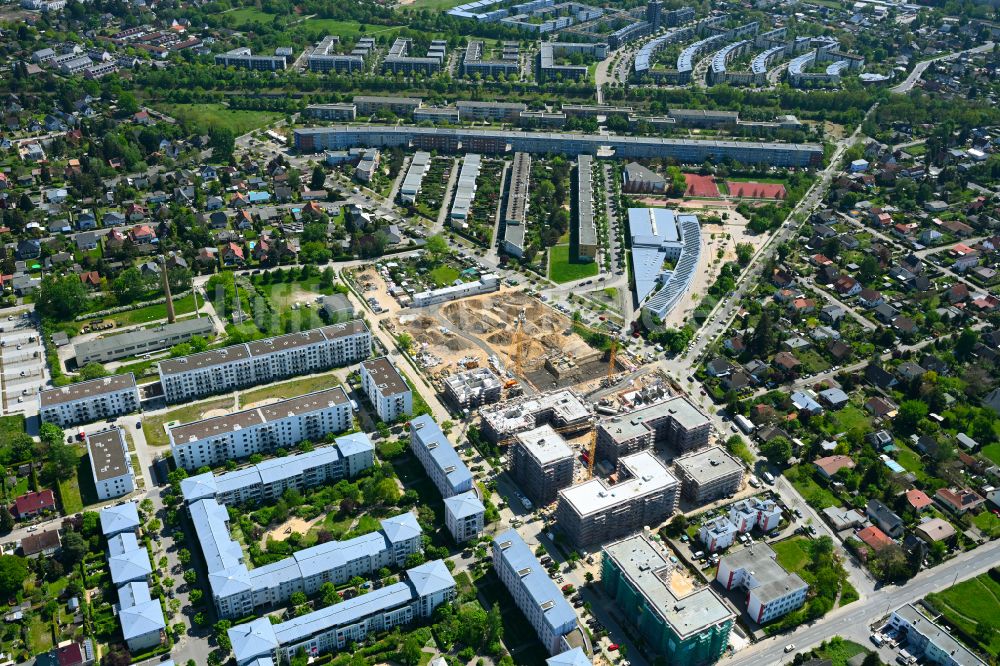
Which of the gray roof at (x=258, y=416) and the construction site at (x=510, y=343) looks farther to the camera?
the construction site at (x=510, y=343)

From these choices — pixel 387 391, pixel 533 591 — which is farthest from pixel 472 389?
pixel 533 591

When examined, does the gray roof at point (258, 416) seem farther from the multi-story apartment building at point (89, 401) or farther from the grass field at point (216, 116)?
the grass field at point (216, 116)

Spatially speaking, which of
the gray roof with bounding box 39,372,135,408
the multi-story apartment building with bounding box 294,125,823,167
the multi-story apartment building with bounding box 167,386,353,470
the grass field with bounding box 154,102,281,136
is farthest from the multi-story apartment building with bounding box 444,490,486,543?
the grass field with bounding box 154,102,281,136

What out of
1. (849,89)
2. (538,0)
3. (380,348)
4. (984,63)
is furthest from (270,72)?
(984,63)

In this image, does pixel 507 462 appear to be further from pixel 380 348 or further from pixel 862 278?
pixel 862 278

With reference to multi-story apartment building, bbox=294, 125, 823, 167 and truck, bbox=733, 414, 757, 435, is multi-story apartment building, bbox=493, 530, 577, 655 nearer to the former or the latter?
truck, bbox=733, 414, 757, 435

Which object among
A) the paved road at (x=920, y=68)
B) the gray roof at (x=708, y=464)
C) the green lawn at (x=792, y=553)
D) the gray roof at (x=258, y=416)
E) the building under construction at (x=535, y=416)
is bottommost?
the green lawn at (x=792, y=553)

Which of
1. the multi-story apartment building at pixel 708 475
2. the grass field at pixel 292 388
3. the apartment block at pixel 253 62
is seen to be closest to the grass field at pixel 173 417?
the grass field at pixel 292 388
